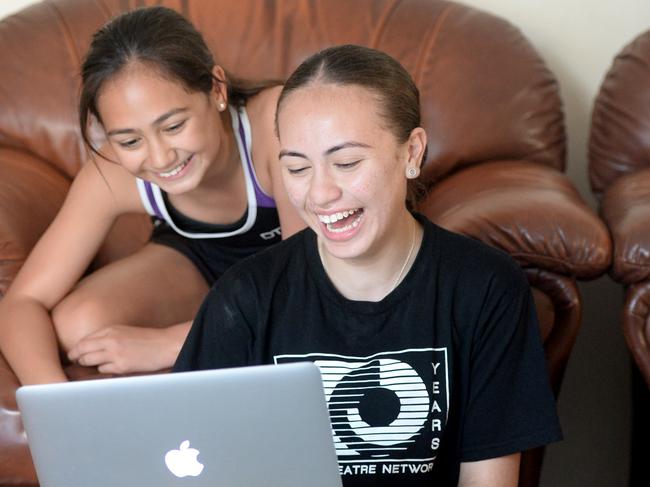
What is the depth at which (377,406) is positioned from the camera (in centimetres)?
149

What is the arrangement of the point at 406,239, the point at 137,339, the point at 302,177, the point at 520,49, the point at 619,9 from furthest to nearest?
1. the point at 619,9
2. the point at 520,49
3. the point at 137,339
4. the point at 406,239
5. the point at 302,177

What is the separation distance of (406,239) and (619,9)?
1.31 m

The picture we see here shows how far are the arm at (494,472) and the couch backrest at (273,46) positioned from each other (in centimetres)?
96

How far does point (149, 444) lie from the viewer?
3.66 ft

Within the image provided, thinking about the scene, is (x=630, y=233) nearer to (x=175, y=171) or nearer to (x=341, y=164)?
(x=341, y=164)

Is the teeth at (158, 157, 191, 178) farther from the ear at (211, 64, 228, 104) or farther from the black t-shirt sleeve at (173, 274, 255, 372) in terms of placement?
the black t-shirt sleeve at (173, 274, 255, 372)

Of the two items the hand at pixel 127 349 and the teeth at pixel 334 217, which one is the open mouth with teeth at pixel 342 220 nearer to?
the teeth at pixel 334 217

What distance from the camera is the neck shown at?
1479 millimetres

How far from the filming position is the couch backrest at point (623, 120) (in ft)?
7.50

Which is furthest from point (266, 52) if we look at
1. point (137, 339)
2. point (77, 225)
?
point (137, 339)

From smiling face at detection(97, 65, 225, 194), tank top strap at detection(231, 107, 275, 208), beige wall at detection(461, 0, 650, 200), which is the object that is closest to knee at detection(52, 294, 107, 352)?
smiling face at detection(97, 65, 225, 194)

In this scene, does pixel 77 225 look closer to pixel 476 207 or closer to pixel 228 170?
pixel 228 170

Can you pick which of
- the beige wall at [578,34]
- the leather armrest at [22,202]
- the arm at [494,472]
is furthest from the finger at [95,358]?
the beige wall at [578,34]

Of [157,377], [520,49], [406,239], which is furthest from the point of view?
[520,49]
